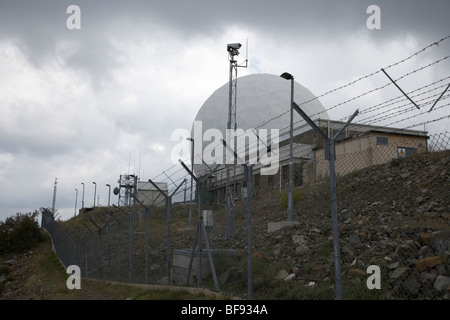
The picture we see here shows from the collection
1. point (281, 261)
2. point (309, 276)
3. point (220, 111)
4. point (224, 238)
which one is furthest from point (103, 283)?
point (220, 111)

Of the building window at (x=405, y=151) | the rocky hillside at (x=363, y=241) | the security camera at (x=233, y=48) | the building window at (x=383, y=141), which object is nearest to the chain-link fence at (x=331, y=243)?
the rocky hillside at (x=363, y=241)

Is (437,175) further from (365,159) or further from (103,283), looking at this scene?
(103,283)

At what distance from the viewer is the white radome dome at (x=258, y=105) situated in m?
33.9

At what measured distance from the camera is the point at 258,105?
115 feet

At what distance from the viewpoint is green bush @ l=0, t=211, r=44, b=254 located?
36.0 m

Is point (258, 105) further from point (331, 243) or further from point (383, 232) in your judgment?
point (383, 232)

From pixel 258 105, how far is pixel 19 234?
885 inches

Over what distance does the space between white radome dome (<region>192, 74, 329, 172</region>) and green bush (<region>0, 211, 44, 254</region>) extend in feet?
49.4

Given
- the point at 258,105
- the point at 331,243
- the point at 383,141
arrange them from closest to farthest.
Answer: the point at 331,243, the point at 383,141, the point at 258,105

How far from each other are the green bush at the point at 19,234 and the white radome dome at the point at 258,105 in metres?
15.1

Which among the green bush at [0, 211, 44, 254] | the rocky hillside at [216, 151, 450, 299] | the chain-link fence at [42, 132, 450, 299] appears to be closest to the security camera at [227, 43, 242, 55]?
the chain-link fence at [42, 132, 450, 299]

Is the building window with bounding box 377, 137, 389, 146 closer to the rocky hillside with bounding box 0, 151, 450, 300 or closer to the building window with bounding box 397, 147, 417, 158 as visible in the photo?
the building window with bounding box 397, 147, 417, 158

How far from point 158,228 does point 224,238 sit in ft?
33.2

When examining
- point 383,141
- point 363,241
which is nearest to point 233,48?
point 383,141
